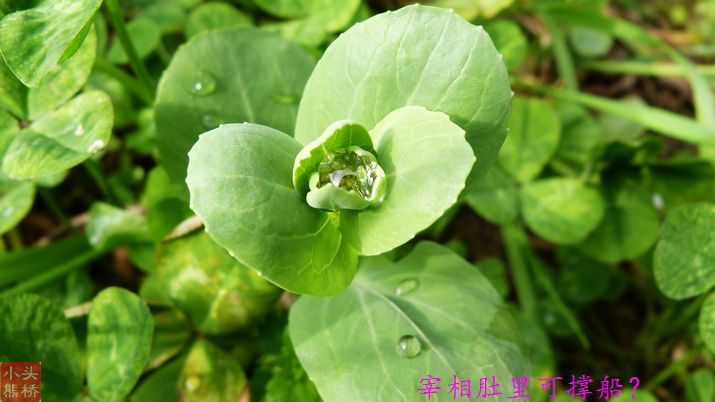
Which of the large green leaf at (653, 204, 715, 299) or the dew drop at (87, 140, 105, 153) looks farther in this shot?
the large green leaf at (653, 204, 715, 299)

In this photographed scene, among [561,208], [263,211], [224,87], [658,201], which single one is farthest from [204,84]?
[658,201]

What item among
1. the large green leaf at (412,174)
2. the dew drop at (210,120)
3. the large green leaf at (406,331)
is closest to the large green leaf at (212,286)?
the large green leaf at (406,331)

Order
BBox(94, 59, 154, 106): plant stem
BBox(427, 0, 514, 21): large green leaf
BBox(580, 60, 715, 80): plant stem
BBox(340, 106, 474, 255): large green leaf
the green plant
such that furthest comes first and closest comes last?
BBox(580, 60, 715, 80): plant stem, BBox(427, 0, 514, 21): large green leaf, BBox(94, 59, 154, 106): plant stem, the green plant, BBox(340, 106, 474, 255): large green leaf

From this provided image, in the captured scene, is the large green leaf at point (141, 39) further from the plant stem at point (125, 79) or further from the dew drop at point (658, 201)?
the dew drop at point (658, 201)

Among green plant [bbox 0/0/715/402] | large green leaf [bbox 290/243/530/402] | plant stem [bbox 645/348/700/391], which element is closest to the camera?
green plant [bbox 0/0/715/402]

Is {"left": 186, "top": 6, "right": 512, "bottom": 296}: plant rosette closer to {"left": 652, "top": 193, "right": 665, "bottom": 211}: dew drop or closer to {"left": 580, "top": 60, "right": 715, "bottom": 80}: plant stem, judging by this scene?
{"left": 652, "top": 193, "right": 665, "bottom": 211}: dew drop

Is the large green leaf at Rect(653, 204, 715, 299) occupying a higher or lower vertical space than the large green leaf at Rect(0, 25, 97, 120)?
lower

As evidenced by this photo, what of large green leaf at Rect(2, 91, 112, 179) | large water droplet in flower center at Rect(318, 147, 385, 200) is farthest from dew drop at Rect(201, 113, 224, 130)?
large water droplet in flower center at Rect(318, 147, 385, 200)
